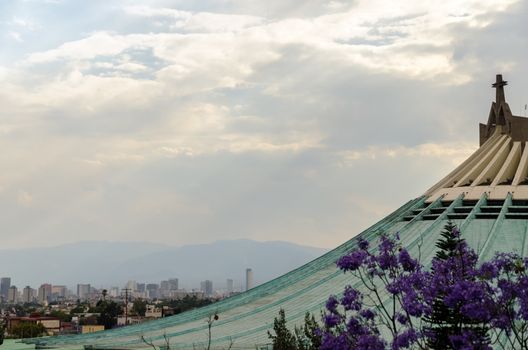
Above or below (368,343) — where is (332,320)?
above

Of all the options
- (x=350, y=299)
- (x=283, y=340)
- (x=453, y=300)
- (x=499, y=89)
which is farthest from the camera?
(x=499, y=89)

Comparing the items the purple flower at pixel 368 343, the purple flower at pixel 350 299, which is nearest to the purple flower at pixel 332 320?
the purple flower at pixel 350 299

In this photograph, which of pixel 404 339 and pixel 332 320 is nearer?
pixel 404 339

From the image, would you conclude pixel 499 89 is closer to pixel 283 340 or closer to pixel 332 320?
pixel 283 340

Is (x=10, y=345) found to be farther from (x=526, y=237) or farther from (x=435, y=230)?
(x=526, y=237)

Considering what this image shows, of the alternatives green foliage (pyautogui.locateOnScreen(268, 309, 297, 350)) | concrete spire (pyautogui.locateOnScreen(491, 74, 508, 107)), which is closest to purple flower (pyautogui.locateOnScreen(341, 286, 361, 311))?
green foliage (pyautogui.locateOnScreen(268, 309, 297, 350))

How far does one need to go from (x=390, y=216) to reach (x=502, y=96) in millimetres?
7366

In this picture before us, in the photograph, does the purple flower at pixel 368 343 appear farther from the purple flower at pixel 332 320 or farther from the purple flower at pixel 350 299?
the purple flower at pixel 350 299

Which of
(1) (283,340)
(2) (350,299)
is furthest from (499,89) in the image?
(2) (350,299)

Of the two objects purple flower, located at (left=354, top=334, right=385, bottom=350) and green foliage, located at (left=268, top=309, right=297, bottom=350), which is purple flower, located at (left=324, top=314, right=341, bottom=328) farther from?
green foliage, located at (left=268, top=309, right=297, bottom=350)

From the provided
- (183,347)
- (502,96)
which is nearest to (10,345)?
(183,347)

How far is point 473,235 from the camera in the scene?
62.3 feet

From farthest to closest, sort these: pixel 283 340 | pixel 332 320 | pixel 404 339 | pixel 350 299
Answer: pixel 283 340
pixel 350 299
pixel 332 320
pixel 404 339

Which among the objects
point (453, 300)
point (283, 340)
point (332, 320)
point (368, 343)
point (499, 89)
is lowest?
point (283, 340)
